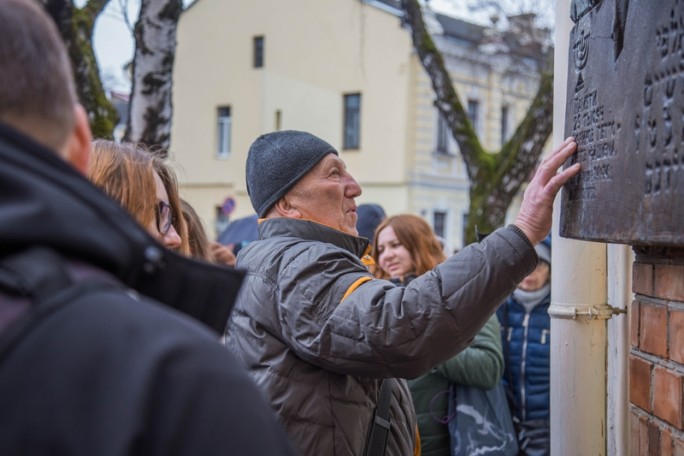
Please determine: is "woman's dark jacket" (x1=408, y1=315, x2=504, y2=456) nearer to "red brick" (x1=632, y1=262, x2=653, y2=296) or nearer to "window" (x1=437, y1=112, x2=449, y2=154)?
"red brick" (x1=632, y1=262, x2=653, y2=296)

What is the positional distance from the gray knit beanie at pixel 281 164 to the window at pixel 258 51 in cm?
2388

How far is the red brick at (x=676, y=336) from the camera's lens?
5.56ft

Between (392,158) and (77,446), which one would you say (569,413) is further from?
(392,158)

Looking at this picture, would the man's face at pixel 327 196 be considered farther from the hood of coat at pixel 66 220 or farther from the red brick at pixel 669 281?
the hood of coat at pixel 66 220

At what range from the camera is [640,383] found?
6.33 feet

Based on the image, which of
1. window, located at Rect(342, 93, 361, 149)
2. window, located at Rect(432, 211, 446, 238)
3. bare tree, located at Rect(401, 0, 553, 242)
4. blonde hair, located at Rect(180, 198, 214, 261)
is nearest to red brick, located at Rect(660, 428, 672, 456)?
blonde hair, located at Rect(180, 198, 214, 261)

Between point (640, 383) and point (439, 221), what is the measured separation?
2288cm

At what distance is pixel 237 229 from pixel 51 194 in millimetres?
6525

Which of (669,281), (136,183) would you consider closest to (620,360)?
(669,281)

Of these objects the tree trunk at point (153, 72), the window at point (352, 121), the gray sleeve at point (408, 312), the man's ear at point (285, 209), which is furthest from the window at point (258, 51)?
the gray sleeve at point (408, 312)

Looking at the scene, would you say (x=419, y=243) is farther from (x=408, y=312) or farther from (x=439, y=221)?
(x=439, y=221)

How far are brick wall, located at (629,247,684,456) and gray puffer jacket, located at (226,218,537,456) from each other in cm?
34

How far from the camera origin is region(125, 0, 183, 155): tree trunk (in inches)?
238

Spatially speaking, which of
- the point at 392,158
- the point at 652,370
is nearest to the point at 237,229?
the point at 652,370
